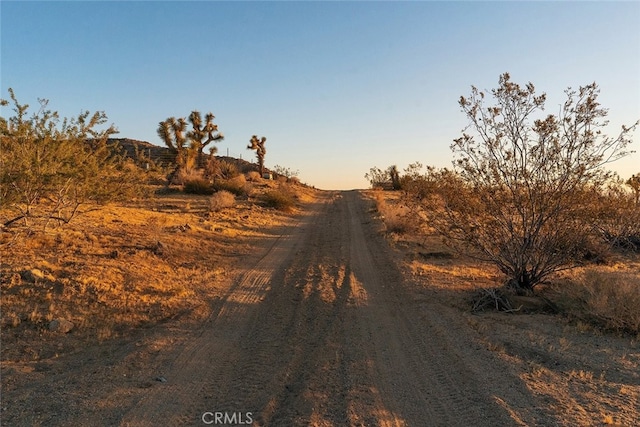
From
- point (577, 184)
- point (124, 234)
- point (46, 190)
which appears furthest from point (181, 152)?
point (577, 184)

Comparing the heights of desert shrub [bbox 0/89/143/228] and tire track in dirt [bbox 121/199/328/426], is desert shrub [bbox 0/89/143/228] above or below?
above

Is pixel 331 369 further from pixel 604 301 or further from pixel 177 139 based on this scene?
pixel 177 139

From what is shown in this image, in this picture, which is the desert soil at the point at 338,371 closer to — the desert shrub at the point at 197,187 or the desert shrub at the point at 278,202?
the desert shrub at the point at 278,202

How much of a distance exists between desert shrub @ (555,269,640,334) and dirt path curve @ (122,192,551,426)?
241 cm

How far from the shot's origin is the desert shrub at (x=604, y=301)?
23.8 feet

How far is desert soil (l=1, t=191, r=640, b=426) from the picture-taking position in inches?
176

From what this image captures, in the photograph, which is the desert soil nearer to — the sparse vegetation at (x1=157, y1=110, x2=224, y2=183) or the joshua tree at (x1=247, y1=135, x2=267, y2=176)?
the sparse vegetation at (x1=157, y1=110, x2=224, y2=183)

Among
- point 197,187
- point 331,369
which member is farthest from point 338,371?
point 197,187

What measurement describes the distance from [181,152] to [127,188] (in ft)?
72.9

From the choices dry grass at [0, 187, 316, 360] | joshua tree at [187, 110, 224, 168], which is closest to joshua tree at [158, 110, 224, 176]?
joshua tree at [187, 110, 224, 168]

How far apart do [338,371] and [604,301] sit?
5099 millimetres

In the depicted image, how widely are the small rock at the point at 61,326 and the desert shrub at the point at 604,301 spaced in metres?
8.63

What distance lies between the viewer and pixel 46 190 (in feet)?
34.5

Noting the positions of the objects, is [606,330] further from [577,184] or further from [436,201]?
[436,201]
